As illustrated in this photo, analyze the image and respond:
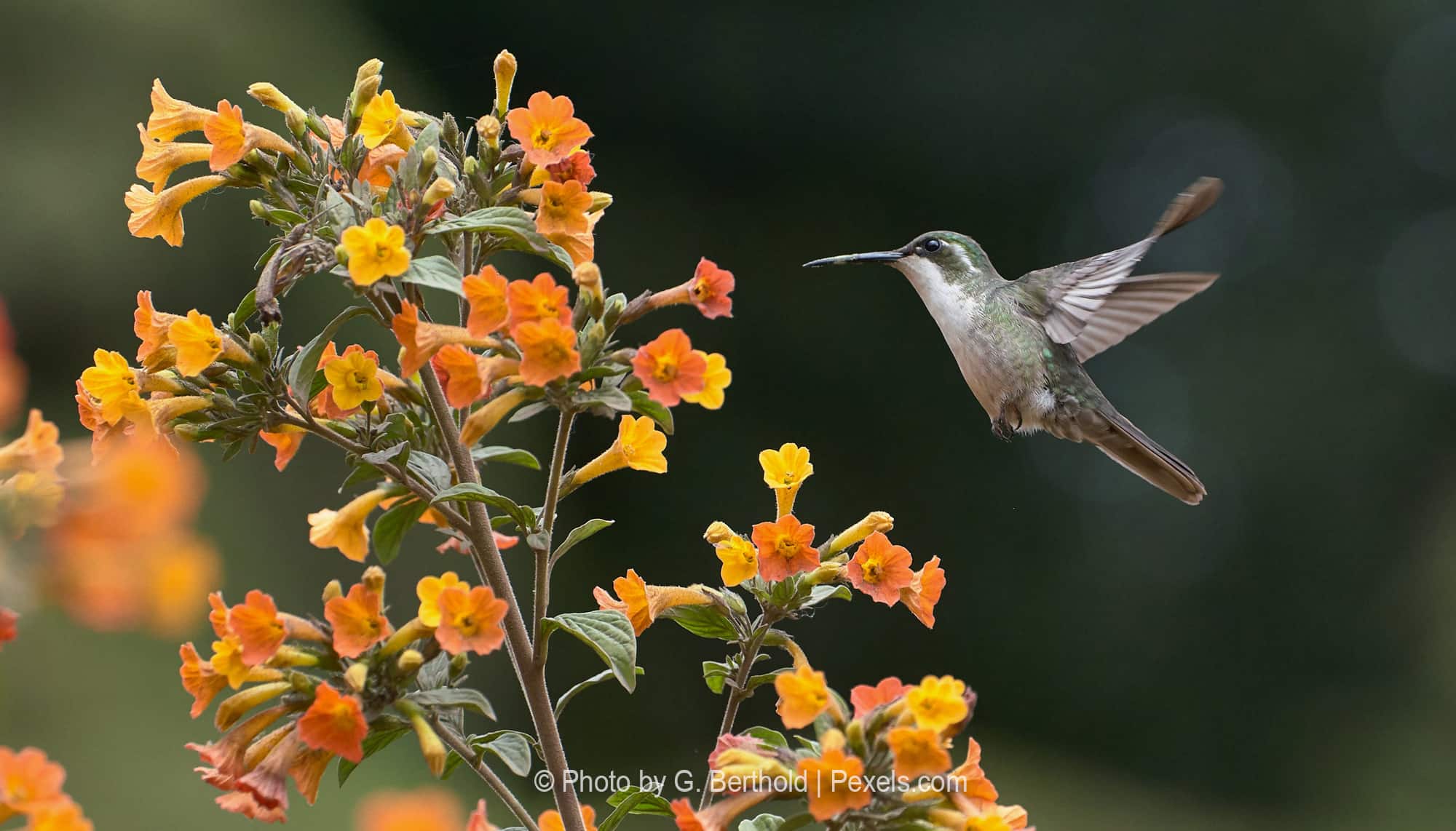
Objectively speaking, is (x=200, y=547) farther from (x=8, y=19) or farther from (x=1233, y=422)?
(x=1233, y=422)

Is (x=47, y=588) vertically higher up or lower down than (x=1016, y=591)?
lower down

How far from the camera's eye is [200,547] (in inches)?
31.0

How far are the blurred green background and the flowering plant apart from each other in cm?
284

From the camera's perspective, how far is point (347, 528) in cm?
150

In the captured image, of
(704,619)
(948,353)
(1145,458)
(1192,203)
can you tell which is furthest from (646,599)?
(948,353)

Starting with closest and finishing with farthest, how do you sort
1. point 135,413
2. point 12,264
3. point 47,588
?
point 47,588 → point 135,413 → point 12,264

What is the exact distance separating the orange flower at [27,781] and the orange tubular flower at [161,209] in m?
0.77

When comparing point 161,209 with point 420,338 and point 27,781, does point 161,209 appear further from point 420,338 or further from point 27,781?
point 27,781

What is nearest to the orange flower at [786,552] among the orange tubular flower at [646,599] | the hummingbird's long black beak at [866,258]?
the orange tubular flower at [646,599]

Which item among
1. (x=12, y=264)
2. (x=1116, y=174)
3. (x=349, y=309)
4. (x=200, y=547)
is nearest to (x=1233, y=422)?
(x=1116, y=174)

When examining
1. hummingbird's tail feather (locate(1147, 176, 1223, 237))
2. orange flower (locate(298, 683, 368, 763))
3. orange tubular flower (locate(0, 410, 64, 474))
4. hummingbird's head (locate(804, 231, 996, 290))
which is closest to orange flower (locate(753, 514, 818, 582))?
orange flower (locate(298, 683, 368, 763))

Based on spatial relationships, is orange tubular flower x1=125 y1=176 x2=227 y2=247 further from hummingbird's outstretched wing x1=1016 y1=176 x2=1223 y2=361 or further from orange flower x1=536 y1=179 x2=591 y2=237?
hummingbird's outstretched wing x1=1016 y1=176 x2=1223 y2=361

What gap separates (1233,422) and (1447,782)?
89.8 inches

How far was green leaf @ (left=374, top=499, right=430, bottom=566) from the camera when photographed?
1467 millimetres
